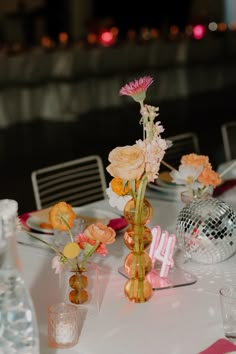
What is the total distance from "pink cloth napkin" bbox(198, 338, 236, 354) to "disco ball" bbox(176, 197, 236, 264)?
0.48 metres

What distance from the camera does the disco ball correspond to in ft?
6.73

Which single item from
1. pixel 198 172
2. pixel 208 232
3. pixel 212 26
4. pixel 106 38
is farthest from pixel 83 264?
pixel 212 26

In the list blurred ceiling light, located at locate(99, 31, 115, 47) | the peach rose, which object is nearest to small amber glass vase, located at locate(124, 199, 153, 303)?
the peach rose

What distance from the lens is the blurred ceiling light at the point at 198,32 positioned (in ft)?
37.4

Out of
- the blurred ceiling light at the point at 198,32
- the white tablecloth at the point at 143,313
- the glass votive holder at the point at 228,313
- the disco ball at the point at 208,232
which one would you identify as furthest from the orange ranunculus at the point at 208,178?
the blurred ceiling light at the point at 198,32

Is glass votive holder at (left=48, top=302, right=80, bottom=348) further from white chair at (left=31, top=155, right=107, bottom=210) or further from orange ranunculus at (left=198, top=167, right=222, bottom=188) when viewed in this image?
white chair at (left=31, top=155, right=107, bottom=210)

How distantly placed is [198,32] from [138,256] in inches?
400

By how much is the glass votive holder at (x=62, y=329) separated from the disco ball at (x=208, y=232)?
1.85 feet

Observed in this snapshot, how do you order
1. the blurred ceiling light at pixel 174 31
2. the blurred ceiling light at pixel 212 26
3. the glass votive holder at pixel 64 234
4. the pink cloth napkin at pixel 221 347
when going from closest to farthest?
the pink cloth napkin at pixel 221 347
the glass votive holder at pixel 64 234
the blurred ceiling light at pixel 174 31
the blurred ceiling light at pixel 212 26

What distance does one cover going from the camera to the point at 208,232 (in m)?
2.05

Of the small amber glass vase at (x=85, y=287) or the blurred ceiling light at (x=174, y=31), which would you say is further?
the blurred ceiling light at (x=174, y=31)

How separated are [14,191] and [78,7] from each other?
787 cm

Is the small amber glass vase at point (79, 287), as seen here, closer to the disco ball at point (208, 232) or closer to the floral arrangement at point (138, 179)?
the floral arrangement at point (138, 179)

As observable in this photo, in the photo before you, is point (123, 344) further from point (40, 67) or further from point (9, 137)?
point (40, 67)
